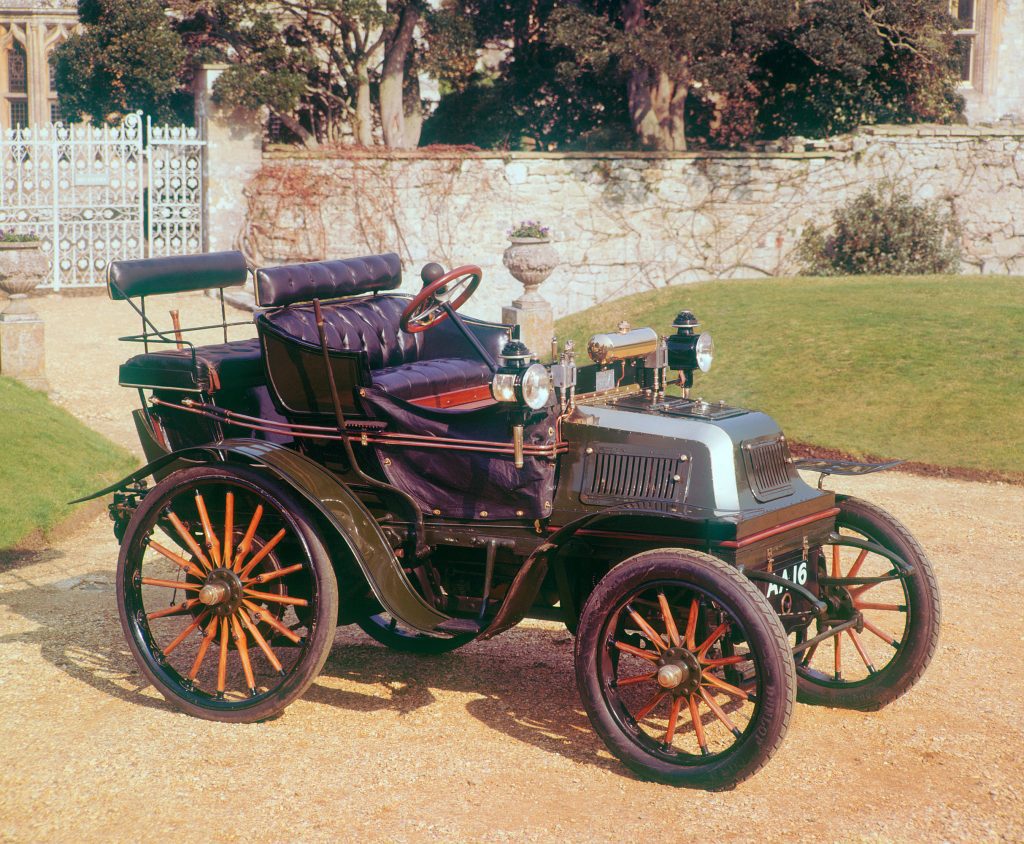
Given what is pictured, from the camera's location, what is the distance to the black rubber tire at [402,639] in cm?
530

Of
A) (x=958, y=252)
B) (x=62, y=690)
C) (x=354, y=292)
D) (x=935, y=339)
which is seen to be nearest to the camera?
(x=62, y=690)

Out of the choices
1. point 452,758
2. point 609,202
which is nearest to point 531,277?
point 609,202

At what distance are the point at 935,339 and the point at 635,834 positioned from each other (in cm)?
844

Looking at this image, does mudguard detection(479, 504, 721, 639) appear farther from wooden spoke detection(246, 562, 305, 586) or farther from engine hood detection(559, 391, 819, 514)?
wooden spoke detection(246, 562, 305, 586)

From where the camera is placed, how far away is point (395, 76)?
60.7 feet

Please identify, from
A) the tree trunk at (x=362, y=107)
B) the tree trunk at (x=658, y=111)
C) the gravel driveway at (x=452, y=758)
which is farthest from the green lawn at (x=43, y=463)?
the tree trunk at (x=658, y=111)

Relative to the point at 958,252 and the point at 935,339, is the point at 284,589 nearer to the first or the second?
the point at 935,339

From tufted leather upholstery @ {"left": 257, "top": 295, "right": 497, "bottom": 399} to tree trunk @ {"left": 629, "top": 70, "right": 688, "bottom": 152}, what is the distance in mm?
13267

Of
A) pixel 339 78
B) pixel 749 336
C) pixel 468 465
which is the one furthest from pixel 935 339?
pixel 339 78

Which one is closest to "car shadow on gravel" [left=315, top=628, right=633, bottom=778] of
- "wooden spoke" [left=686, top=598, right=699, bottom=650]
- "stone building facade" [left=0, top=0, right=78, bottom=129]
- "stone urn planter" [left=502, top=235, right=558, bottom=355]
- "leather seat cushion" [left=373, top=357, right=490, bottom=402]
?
"wooden spoke" [left=686, top=598, right=699, bottom=650]

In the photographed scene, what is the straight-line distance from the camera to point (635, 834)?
12.1ft

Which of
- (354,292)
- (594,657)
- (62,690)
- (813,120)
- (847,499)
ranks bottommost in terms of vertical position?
(62,690)

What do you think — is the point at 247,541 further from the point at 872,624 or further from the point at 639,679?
the point at 872,624

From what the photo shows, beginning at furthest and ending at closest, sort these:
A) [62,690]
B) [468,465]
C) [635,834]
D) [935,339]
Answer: [935,339]
[62,690]
[468,465]
[635,834]
